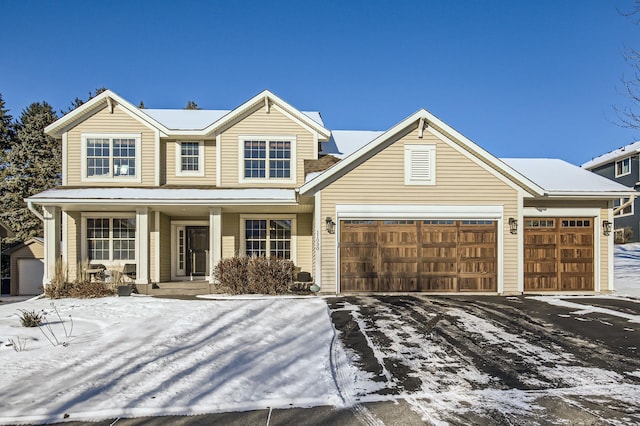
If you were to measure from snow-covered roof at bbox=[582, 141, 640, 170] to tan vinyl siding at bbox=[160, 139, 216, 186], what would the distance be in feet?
86.6

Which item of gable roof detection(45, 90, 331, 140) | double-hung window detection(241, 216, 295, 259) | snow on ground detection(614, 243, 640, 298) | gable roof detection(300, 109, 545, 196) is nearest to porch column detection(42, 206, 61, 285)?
gable roof detection(45, 90, 331, 140)

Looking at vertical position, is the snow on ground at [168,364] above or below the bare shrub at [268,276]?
below

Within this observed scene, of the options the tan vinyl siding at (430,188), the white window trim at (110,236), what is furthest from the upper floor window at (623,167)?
the white window trim at (110,236)

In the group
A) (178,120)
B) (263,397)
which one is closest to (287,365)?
(263,397)

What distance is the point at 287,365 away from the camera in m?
5.90

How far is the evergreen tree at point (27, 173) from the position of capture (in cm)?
2848

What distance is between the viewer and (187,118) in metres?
16.0

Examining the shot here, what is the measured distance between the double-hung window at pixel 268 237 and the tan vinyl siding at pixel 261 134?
1290 millimetres

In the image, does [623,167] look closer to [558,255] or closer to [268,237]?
[558,255]

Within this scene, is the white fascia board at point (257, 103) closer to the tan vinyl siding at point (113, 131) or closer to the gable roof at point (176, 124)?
the gable roof at point (176, 124)

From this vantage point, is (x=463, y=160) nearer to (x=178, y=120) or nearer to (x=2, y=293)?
(x=178, y=120)

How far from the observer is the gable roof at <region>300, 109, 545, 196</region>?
12305 millimetres

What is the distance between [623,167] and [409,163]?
24.7m

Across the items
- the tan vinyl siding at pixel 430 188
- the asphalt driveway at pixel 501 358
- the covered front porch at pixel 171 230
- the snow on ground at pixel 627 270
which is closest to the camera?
the asphalt driveway at pixel 501 358
